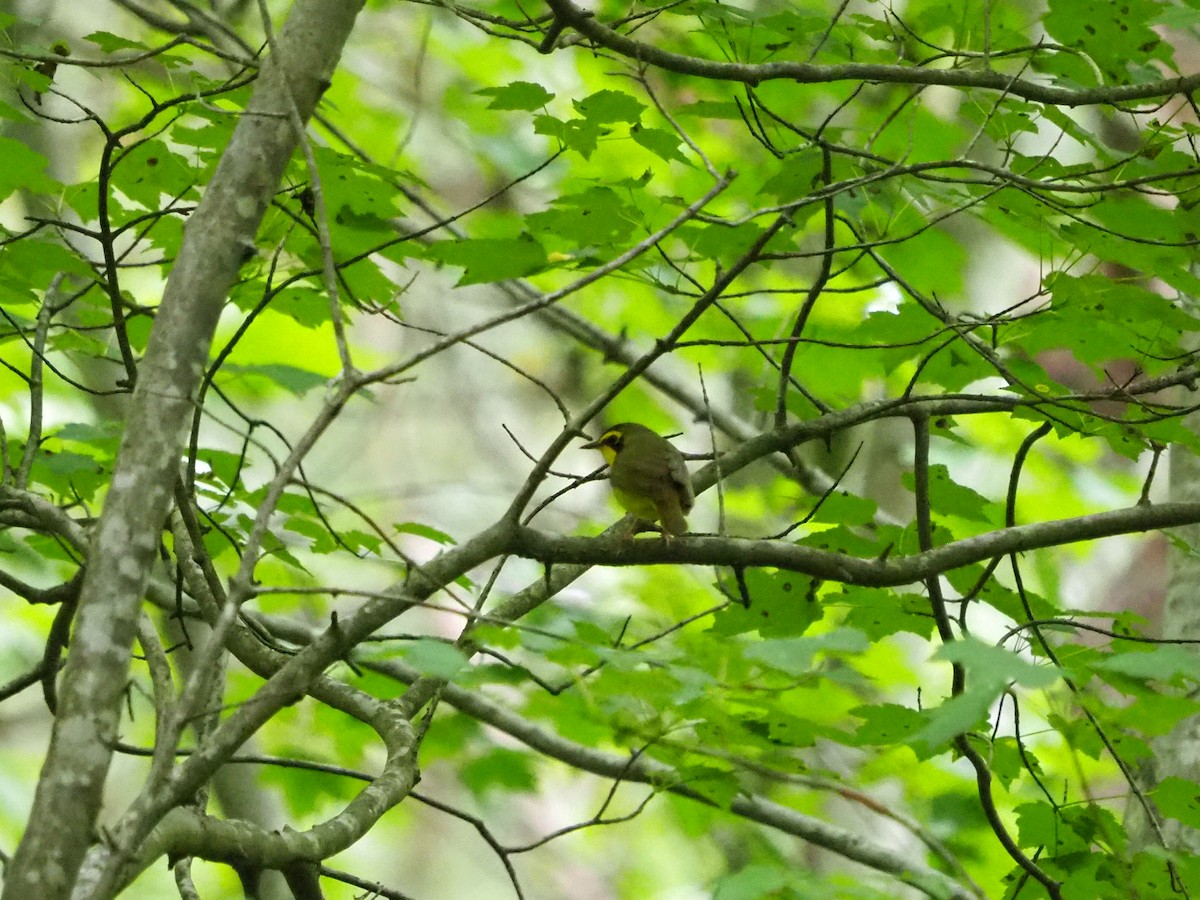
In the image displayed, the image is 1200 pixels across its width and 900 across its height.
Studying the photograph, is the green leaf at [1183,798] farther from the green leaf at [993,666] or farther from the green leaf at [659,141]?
the green leaf at [659,141]

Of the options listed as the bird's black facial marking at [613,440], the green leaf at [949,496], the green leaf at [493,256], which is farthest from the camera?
the bird's black facial marking at [613,440]

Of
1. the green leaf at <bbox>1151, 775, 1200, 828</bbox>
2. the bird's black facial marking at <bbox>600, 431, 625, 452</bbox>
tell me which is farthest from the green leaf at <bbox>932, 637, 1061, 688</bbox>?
the bird's black facial marking at <bbox>600, 431, 625, 452</bbox>

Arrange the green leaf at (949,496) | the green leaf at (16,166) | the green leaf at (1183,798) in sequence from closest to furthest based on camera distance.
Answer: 1. the green leaf at (1183,798)
2. the green leaf at (16,166)
3. the green leaf at (949,496)

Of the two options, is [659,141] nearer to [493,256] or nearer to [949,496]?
[493,256]

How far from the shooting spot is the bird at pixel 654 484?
356 centimetres

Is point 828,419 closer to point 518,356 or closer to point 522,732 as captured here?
point 522,732

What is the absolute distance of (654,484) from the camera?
11.8ft

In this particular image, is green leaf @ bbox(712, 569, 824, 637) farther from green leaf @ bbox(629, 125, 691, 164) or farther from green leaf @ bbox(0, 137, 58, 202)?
green leaf @ bbox(0, 137, 58, 202)

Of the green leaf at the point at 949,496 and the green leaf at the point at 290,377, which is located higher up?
the green leaf at the point at 290,377

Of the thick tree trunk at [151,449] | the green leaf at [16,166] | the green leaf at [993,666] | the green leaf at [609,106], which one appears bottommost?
the green leaf at [993,666]

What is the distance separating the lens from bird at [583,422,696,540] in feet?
11.7

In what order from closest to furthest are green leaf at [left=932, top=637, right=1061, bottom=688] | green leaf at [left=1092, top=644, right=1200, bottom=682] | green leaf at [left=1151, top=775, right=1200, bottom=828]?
green leaf at [left=932, top=637, right=1061, bottom=688]
green leaf at [left=1092, top=644, right=1200, bottom=682]
green leaf at [left=1151, top=775, right=1200, bottom=828]

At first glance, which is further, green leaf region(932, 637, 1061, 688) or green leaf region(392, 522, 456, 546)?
green leaf region(392, 522, 456, 546)

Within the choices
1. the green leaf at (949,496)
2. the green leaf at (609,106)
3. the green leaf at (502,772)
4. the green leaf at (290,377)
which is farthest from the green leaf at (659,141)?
the green leaf at (502,772)
